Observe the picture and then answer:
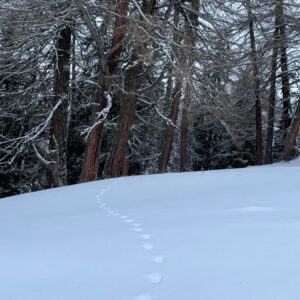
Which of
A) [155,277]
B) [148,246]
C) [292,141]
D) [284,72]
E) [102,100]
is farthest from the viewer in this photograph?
[284,72]

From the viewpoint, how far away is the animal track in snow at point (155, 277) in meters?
1.69

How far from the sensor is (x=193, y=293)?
1.51 m

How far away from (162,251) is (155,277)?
1.22 feet

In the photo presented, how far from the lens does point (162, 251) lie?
2.11 metres

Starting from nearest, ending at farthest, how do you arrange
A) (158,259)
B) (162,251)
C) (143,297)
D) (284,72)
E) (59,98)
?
(143,297) → (158,259) → (162,251) → (59,98) → (284,72)

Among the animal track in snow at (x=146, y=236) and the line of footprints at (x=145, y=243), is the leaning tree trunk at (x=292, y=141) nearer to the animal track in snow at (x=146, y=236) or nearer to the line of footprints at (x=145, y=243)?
the line of footprints at (x=145, y=243)

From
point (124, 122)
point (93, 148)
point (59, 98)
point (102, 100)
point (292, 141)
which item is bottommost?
point (93, 148)

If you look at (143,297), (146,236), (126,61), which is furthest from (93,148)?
(143,297)

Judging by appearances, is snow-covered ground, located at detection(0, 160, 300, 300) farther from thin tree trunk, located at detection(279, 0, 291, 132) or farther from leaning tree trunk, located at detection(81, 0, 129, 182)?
thin tree trunk, located at detection(279, 0, 291, 132)

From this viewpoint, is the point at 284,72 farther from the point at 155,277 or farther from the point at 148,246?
the point at 155,277

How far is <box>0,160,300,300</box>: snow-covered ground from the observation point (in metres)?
1.58

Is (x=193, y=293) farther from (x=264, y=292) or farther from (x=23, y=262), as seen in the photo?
(x=23, y=262)

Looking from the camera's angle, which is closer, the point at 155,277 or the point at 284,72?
the point at 155,277

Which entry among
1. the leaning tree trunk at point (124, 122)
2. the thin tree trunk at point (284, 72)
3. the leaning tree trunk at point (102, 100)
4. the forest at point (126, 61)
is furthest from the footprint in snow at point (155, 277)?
the thin tree trunk at point (284, 72)
